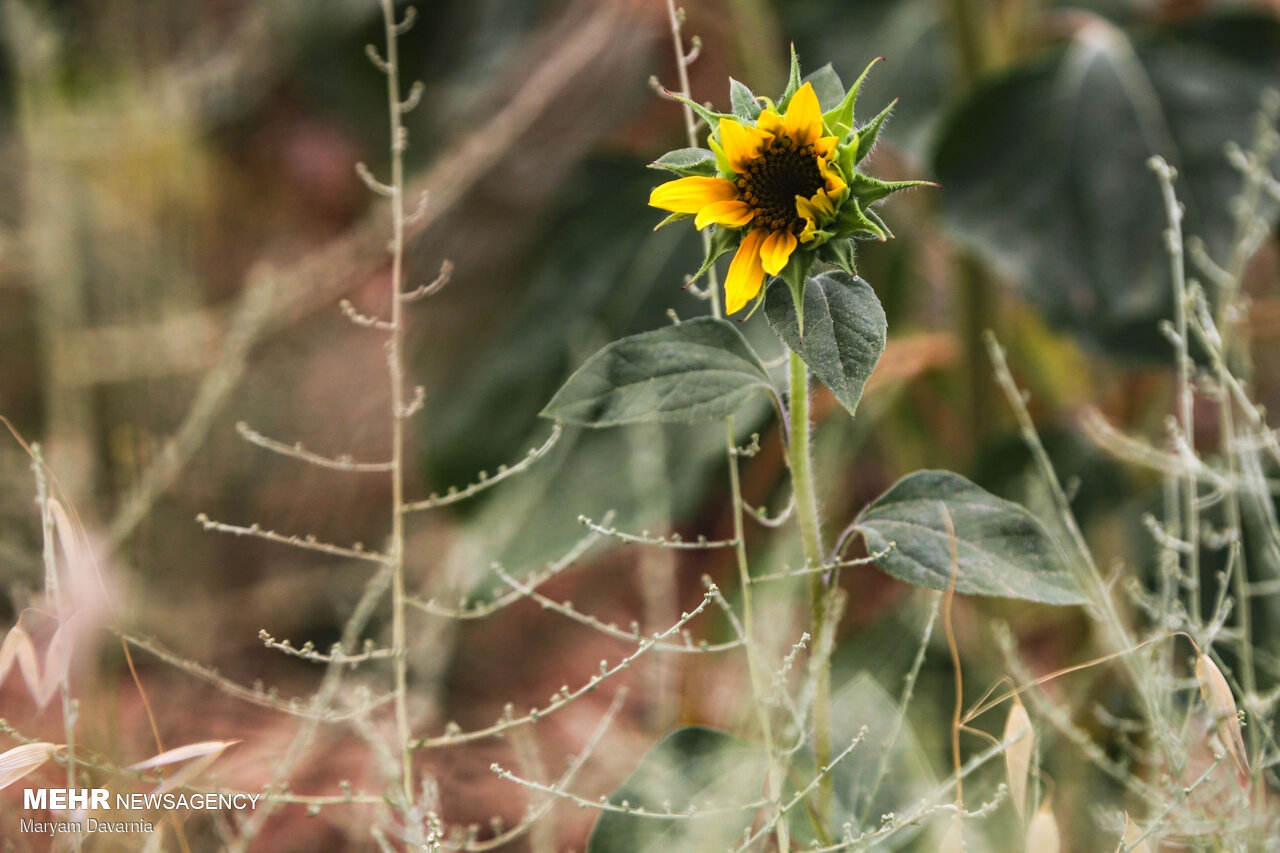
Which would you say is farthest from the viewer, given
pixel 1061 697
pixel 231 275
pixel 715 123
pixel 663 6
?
pixel 231 275

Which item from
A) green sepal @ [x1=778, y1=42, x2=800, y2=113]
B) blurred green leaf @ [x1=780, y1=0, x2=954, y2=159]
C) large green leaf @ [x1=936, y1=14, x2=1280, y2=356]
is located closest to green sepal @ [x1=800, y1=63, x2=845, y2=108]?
green sepal @ [x1=778, y1=42, x2=800, y2=113]

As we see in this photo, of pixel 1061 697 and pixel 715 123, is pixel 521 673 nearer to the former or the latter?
pixel 1061 697

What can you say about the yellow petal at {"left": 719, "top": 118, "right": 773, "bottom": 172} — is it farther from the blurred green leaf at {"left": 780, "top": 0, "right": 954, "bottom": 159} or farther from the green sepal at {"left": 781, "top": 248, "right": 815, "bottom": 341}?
the blurred green leaf at {"left": 780, "top": 0, "right": 954, "bottom": 159}

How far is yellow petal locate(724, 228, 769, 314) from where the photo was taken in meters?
0.21

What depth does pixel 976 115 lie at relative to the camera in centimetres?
53

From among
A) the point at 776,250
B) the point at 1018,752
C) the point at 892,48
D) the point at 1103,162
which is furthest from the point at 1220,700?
the point at 892,48

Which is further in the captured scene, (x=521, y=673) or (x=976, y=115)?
(x=521, y=673)

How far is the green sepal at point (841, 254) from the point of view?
0.20 m

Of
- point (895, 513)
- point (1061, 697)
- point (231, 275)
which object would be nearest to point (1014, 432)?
point (1061, 697)

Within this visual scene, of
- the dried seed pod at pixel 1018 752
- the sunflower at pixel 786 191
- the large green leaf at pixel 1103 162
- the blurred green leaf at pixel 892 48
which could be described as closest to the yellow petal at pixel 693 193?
the sunflower at pixel 786 191

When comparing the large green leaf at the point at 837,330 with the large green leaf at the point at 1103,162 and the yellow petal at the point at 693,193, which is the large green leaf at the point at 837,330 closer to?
the yellow petal at the point at 693,193

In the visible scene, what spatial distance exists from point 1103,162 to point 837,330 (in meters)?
0.42

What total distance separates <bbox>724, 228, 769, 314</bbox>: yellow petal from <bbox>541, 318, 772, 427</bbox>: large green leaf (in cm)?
2

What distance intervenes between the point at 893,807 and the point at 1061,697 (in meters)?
0.26
